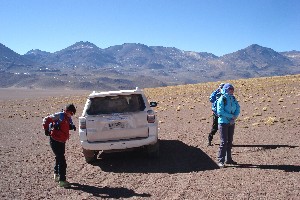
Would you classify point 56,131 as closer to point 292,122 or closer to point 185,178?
point 185,178

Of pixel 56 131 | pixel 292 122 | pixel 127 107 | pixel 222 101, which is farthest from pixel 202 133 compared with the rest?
pixel 56 131

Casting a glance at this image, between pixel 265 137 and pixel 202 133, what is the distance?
2628 mm

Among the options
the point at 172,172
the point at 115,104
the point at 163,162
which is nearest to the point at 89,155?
the point at 115,104

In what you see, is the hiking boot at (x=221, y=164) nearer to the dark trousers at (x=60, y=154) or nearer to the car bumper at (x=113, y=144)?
the car bumper at (x=113, y=144)

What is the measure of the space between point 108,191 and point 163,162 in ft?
7.97

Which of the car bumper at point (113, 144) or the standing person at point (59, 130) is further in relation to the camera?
the car bumper at point (113, 144)

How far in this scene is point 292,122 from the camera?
1505 centimetres

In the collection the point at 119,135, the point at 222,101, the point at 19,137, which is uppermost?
the point at 222,101

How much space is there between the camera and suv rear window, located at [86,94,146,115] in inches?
357

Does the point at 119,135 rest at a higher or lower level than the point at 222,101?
lower

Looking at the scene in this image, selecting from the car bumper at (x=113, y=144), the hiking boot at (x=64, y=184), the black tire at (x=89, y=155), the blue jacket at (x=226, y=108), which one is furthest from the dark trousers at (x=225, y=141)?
the hiking boot at (x=64, y=184)

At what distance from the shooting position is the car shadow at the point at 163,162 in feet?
28.5

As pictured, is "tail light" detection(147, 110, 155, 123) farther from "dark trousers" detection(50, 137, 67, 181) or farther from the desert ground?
"dark trousers" detection(50, 137, 67, 181)

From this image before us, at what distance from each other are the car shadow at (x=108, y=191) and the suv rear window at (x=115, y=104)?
1.94 metres
